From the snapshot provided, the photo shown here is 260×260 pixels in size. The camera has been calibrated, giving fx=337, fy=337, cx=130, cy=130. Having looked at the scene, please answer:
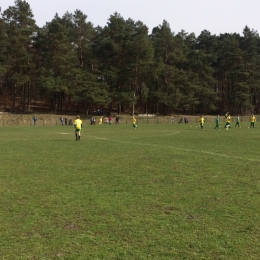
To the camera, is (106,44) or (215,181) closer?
(215,181)

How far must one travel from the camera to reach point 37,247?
15.2ft

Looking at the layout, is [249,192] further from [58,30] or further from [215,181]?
[58,30]

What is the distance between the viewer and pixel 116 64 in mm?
70312

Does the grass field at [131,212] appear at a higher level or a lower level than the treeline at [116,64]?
lower

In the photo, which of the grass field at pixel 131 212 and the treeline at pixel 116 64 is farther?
the treeline at pixel 116 64

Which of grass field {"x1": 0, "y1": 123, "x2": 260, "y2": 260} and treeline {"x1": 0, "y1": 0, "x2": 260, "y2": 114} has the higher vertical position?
treeline {"x1": 0, "y1": 0, "x2": 260, "y2": 114}

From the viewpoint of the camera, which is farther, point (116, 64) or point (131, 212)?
point (116, 64)

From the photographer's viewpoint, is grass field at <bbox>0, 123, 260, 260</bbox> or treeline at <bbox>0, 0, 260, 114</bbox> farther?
treeline at <bbox>0, 0, 260, 114</bbox>

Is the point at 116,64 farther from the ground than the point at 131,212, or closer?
farther from the ground

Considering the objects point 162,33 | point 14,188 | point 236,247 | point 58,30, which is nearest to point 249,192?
point 236,247

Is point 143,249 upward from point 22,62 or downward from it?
downward

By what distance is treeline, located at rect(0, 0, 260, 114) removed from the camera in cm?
6312

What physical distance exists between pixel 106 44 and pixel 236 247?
6561cm

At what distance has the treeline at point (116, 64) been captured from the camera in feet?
207
